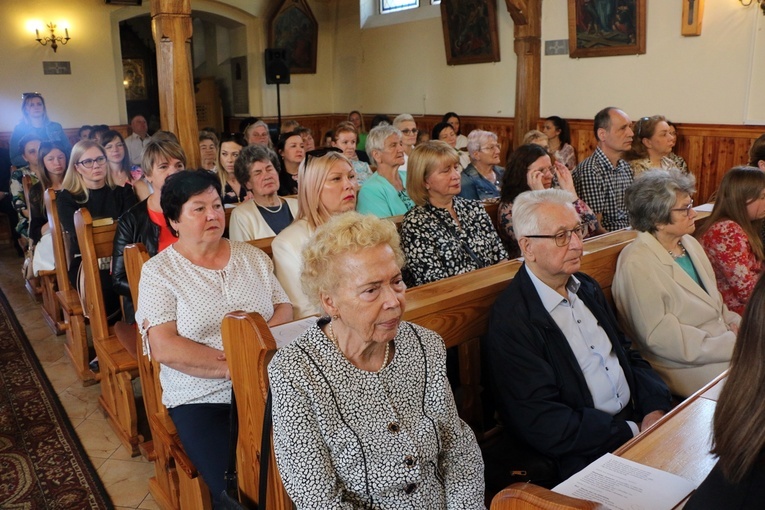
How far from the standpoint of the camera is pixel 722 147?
625 cm

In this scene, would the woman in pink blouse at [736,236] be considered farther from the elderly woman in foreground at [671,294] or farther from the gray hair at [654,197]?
the gray hair at [654,197]

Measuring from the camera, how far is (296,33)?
10.5 meters

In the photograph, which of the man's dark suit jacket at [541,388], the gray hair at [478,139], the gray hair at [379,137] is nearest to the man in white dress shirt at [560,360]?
the man's dark suit jacket at [541,388]

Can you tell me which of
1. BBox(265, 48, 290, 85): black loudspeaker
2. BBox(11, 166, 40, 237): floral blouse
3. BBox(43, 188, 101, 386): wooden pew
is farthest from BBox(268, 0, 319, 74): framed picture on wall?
BBox(43, 188, 101, 386): wooden pew

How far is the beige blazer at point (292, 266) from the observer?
2559mm

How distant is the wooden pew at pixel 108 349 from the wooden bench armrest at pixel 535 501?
2215mm

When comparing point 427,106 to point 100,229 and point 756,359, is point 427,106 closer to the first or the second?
point 100,229

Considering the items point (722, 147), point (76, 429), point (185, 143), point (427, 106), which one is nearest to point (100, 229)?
point (76, 429)

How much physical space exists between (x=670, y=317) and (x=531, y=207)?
2.41ft

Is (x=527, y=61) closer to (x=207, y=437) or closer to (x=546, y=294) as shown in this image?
(x=546, y=294)

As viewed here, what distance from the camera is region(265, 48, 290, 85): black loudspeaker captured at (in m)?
9.87

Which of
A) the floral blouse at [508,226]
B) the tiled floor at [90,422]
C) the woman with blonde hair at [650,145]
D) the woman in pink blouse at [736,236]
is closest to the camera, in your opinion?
the tiled floor at [90,422]

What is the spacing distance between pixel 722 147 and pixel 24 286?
6449mm

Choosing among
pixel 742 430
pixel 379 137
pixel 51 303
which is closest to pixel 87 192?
pixel 51 303
